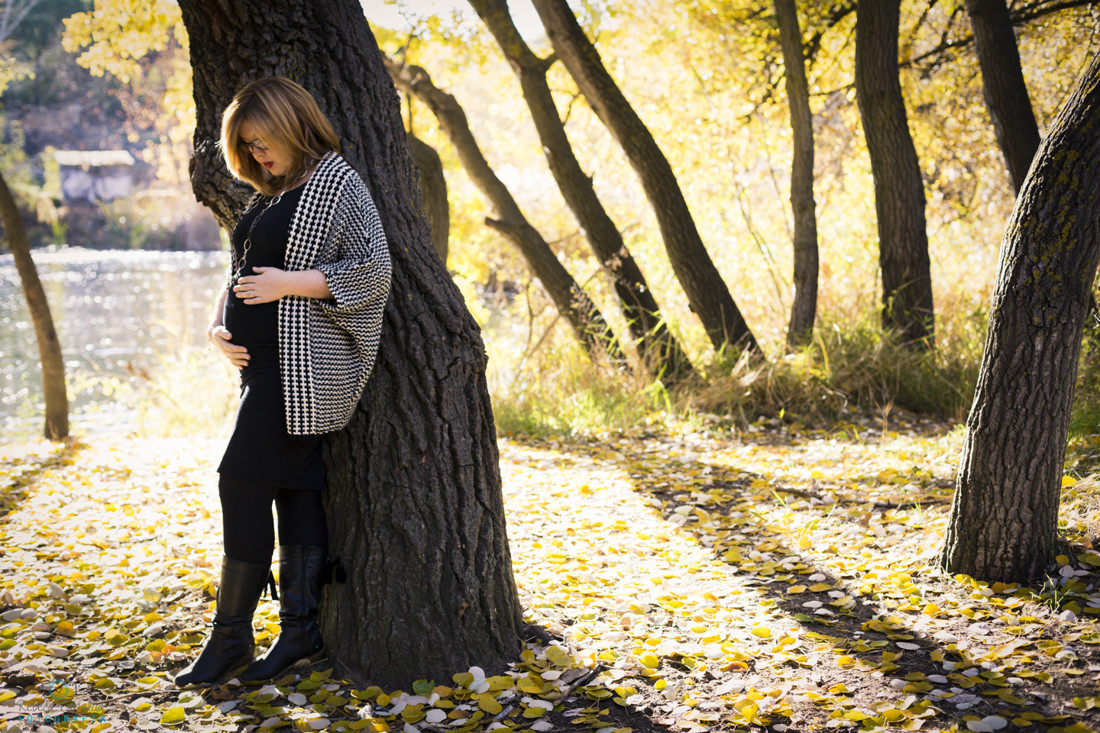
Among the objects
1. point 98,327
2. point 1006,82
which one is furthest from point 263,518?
point 98,327

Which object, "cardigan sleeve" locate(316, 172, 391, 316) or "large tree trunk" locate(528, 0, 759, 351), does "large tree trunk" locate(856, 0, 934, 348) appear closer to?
"large tree trunk" locate(528, 0, 759, 351)

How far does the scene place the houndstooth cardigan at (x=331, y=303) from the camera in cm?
218

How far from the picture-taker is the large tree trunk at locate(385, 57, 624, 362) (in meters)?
7.07

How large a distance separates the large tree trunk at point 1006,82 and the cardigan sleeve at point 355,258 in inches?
169

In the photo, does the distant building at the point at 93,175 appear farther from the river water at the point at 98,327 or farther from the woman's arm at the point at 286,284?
the woman's arm at the point at 286,284

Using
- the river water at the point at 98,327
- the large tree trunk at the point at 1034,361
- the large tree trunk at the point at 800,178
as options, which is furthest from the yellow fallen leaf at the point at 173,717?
the river water at the point at 98,327

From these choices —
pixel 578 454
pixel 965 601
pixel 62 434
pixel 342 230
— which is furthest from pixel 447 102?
pixel 965 601

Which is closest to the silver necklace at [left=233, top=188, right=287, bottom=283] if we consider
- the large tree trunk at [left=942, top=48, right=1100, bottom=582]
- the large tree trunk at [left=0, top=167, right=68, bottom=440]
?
the large tree trunk at [left=942, top=48, right=1100, bottom=582]

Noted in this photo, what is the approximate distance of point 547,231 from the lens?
42.2 feet

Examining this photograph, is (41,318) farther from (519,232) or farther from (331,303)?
(331,303)

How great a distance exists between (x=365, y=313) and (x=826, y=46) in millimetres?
8547

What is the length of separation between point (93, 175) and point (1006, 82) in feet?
171

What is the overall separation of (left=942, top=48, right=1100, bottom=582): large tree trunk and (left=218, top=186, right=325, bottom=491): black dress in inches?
85.6

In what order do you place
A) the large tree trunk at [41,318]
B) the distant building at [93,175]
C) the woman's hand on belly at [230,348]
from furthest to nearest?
the distant building at [93,175]
the large tree trunk at [41,318]
the woman's hand on belly at [230,348]
